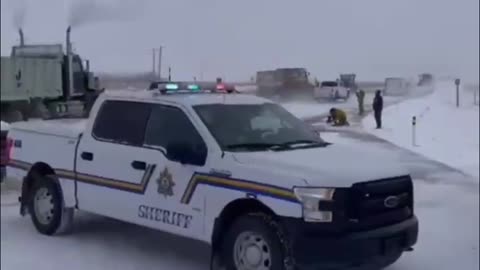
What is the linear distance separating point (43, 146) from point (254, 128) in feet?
7.36

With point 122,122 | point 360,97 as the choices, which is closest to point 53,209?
point 122,122

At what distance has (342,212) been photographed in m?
4.34

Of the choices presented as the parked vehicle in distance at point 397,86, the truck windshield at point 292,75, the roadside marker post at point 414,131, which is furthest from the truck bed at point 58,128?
the roadside marker post at point 414,131

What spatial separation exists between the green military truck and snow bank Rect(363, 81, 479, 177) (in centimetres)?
975

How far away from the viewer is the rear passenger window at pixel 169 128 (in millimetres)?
5195

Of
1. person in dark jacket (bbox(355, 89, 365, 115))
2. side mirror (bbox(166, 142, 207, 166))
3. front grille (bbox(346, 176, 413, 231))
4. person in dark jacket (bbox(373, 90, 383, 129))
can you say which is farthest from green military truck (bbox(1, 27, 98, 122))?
front grille (bbox(346, 176, 413, 231))

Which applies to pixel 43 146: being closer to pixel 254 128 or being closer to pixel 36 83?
pixel 254 128

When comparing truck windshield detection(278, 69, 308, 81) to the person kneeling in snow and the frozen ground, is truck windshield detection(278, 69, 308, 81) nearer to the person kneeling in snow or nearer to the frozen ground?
the frozen ground

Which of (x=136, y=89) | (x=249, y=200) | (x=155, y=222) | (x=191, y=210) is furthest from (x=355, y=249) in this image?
(x=136, y=89)

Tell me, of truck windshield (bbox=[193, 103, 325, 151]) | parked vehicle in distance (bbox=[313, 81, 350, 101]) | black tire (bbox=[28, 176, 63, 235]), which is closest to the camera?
truck windshield (bbox=[193, 103, 325, 151])

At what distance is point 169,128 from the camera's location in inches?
213

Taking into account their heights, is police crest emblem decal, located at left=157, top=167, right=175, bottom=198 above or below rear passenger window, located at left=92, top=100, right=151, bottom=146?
below

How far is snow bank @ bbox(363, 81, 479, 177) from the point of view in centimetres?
1367

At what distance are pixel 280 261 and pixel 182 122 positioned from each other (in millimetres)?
1460
